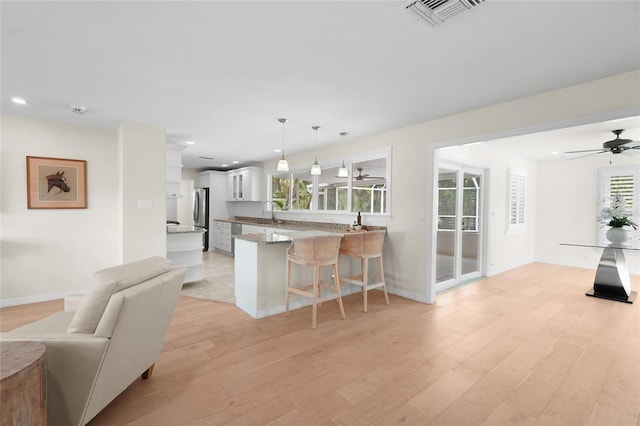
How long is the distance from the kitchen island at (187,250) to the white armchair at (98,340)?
107 inches

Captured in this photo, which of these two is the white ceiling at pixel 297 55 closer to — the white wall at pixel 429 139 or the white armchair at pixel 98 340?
the white wall at pixel 429 139

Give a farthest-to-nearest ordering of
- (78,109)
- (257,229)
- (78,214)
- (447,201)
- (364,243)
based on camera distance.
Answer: (257,229) < (447,201) < (78,214) < (364,243) < (78,109)

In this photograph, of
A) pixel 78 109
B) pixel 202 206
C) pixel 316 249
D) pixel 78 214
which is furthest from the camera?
pixel 202 206

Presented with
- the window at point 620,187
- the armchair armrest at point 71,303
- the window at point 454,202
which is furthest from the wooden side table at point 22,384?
the window at point 620,187

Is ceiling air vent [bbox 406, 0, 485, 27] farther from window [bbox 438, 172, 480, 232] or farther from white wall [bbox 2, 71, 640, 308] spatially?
window [bbox 438, 172, 480, 232]

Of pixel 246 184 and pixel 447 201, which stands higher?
pixel 246 184

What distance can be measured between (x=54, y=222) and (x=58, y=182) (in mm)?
563

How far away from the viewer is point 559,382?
7.22 feet

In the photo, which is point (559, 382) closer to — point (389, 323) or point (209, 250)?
point (389, 323)

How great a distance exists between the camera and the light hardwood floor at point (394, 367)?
1849mm

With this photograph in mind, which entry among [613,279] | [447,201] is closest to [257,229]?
[447,201]

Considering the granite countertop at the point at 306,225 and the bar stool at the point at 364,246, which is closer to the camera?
the bar stool at the point at 364,246

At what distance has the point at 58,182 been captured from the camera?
405 cm

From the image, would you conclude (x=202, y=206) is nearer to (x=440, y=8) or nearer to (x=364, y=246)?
(x=364, y=246)
